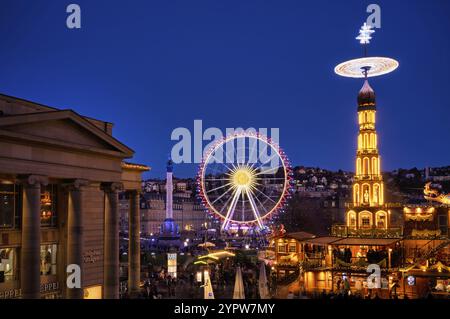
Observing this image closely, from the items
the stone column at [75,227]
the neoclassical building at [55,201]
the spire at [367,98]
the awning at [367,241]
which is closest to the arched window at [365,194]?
the awning at [367,241]

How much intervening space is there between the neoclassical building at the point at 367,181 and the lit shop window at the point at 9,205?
1167 inches

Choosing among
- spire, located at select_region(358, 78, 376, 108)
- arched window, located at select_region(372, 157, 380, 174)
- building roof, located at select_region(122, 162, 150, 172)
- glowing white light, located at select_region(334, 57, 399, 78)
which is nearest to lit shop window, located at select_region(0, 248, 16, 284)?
building roof, located at select_region(122, 162, 150, 172)

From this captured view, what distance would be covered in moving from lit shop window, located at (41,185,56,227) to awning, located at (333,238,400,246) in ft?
73.8

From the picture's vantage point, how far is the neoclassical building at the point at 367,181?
161 ft

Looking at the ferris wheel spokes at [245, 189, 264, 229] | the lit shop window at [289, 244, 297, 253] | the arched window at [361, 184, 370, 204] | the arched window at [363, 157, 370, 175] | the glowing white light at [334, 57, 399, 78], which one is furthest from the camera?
the ferris wheel spokes at [245, 189, 264, 229]

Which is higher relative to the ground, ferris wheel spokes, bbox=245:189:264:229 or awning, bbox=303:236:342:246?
ferris wheel spokes, bbox=245:189:264:229

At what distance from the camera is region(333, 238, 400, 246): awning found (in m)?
42.2

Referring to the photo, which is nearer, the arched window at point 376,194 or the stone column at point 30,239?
the stone column at point 30,239

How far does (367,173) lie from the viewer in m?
50.4

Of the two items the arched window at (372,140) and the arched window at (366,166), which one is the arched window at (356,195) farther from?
the arched window at (372,140)

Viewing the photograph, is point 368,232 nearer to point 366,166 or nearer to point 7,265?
point 366,166

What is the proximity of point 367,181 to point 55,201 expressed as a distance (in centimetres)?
2929

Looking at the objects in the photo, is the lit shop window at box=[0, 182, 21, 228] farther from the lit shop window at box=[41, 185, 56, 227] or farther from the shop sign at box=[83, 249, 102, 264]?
the shop sign at box=[83, 249, 102, 264]
